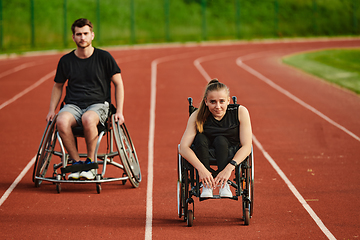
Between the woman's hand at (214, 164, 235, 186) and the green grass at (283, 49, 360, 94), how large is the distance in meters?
9.82

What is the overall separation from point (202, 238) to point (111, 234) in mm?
768

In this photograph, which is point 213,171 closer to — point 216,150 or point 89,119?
point 216,150

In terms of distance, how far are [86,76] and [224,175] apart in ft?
6.91

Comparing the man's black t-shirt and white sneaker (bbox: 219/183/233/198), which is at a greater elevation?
the man's black t-shirt

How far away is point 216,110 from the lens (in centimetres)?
444

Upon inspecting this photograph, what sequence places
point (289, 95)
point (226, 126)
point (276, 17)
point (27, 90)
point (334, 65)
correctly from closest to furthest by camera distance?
point (226, 126), point (289, 95), point (27, 90), point (334, 65), point (276, 17)

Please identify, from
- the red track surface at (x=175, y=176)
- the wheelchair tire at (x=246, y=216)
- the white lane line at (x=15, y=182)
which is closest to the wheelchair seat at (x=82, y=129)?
the red track surface at (x=175, y=176)

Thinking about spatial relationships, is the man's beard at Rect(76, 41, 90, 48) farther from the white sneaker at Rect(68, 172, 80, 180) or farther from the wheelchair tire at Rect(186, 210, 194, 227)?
the wheelchair tire at Rect(186, 210, 194, 227)

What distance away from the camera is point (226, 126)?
4.50m

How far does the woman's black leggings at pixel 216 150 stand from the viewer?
4.32 m

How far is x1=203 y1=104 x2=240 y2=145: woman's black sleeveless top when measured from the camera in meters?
4.48

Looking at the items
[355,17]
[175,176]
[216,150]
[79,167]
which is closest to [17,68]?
[175,176]

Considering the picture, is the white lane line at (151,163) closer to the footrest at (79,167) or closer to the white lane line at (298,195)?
the footrest at (79,167)

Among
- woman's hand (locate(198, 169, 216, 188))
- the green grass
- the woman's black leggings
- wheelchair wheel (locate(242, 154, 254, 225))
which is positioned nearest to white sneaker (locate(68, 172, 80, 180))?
the woman's black leggings
